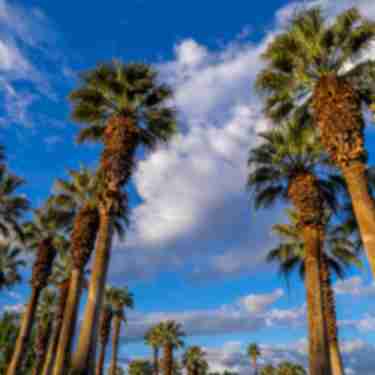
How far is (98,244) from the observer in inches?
567

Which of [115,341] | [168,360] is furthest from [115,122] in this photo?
[168,360]

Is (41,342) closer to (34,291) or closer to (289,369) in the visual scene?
(34,291)

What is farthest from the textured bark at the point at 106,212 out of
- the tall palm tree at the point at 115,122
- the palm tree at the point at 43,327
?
the palm tree at the point at 43,327

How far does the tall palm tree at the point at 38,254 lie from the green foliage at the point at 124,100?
9.60 metres

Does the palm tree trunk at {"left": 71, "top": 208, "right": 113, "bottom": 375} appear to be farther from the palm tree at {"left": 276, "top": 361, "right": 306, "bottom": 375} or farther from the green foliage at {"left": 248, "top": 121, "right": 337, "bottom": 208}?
the palm tree at {"left": 276, "top": 361, "right": 306, "bottom": 375}

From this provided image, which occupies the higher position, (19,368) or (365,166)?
(365,166)

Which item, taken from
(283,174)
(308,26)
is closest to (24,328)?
(283,174)

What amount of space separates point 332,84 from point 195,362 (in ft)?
192

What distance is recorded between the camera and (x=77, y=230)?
2159cm

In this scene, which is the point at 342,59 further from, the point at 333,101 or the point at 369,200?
the point at 369,200

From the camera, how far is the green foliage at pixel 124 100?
1683cm

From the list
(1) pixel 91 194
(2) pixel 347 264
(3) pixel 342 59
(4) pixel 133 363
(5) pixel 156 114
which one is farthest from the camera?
(4) pixel 133 363

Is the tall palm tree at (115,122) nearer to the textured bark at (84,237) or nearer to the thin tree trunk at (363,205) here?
the textured bark at (84,237)

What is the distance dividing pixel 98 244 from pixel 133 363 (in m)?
71.7
